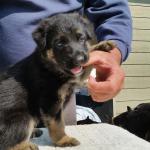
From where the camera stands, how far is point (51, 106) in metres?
2.32

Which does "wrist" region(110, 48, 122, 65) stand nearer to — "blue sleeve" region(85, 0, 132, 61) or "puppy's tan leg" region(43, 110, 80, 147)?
"blue sleeve" region(85, 0, 132, 61)

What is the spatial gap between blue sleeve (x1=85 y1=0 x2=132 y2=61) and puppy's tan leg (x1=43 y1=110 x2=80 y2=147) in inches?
20.1

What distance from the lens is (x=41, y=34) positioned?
7.87 ft

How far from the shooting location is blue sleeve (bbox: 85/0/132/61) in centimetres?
266

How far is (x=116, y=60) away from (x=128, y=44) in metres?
0.28

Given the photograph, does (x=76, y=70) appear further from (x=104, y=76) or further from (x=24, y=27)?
(x=24, y=27)

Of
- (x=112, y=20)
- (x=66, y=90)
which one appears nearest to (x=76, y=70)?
(x=66, y=90)

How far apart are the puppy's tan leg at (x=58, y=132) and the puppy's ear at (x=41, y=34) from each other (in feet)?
1.06

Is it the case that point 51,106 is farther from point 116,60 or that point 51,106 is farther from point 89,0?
point 89,0

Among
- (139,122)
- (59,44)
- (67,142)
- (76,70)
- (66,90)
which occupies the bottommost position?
(139,122)

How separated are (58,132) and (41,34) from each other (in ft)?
1.47

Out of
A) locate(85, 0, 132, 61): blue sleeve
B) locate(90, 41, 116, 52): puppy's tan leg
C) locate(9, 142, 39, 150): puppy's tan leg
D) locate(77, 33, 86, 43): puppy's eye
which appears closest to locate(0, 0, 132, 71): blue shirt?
locate(85, 0, 132, 61): blue sleeve

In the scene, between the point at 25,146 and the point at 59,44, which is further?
the point at 59,44

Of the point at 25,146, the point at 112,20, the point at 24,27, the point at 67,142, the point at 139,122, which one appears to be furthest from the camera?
the point at 139,122
